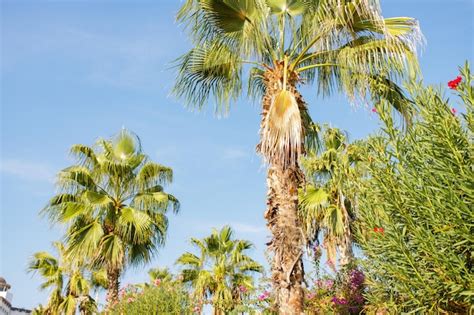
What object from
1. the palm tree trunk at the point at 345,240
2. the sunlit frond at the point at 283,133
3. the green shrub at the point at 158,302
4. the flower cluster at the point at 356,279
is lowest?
the green shrub at the point at 158,302

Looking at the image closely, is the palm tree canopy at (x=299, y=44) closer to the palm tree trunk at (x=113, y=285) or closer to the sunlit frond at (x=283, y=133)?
the sunlit frond at (x=283, y=133)

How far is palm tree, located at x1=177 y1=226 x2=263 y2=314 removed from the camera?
19703mm

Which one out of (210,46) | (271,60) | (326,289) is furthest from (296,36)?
(326,289)

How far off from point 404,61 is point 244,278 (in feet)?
46.4

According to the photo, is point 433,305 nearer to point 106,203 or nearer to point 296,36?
point 296,36

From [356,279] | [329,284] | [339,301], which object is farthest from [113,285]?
[356,279]

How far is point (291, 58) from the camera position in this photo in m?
8.90

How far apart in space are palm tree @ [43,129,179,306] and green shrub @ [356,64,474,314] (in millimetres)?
9669

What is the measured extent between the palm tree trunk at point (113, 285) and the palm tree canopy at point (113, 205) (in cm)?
25

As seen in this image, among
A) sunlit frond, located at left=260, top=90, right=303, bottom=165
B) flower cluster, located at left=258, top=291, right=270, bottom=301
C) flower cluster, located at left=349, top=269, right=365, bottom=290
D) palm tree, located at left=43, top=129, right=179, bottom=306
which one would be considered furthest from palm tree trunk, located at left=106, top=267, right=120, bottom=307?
sunlit frond, located at left=260, top=90, right=303, bottom=165

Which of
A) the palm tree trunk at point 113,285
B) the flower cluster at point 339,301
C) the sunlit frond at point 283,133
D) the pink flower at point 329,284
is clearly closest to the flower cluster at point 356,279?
the flower cluster at point 339,301

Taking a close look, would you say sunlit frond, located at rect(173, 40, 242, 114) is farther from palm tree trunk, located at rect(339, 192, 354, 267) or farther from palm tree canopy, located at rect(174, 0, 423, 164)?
palm tree trunk, located at rect(339, 192, 354, 267)

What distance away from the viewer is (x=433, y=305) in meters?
4.77

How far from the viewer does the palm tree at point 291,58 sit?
750cm
